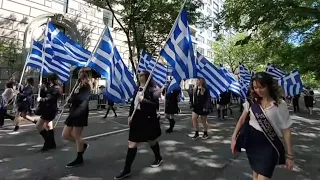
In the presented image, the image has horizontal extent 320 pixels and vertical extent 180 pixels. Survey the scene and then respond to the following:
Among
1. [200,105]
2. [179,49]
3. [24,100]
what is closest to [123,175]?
[179,49]

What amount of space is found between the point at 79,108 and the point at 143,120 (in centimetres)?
132

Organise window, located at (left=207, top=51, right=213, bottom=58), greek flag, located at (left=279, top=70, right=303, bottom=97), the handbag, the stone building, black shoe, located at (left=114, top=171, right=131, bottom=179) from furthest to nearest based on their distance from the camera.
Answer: window, located at (left=207, top=51, right=213, bottom=58) < greek flag, located at (left=279, top=70, right=303, bottom=97) < the stone building < black shoe, located at (left=114, top=171, right=131, bottom=179) < the handbag

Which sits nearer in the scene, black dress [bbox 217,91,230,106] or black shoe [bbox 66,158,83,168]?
black shoe [bbox 66,158,83,168]

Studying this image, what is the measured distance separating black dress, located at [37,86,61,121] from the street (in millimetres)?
788

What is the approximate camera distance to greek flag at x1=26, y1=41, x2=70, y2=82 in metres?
10.2

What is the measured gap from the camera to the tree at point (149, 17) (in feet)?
57.7

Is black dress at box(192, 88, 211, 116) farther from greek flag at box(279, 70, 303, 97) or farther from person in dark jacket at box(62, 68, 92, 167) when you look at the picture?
greek flag at box(279, 70, 303, 97)

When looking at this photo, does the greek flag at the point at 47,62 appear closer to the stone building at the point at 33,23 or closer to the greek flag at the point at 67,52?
the greek flag at the point at 67,52

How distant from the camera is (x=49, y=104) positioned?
6543 mm

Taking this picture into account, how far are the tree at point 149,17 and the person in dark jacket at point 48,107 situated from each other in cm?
1155

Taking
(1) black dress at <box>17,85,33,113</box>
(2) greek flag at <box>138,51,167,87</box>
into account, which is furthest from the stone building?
(1) black dress at <box>17,85,33,113</box>

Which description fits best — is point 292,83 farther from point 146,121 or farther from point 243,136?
point 243,136

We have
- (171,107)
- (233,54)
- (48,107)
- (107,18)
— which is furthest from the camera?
(233,54)

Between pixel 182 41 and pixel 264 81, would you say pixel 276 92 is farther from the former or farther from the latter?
pixel 182 41
